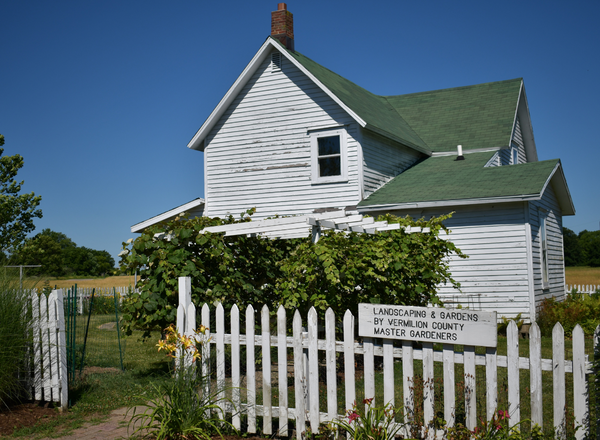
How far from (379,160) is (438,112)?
18.7 ft

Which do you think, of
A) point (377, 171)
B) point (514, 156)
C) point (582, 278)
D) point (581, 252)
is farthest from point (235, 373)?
point (581, 252)

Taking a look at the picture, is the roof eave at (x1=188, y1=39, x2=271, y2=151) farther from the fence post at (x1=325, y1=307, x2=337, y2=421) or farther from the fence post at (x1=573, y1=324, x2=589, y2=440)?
the fence post at (x1=573, y1=324, x2=589, y2=440)

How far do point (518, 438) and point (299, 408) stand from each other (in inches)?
77.8

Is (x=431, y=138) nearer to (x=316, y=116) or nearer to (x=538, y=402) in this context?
(x=316, y=116)

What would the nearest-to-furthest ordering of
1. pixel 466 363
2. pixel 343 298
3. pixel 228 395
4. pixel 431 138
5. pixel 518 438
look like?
pixel 518 438 → pixel 466 363 → pixel 228 395 → pixel 343 298 → pixel 431 138

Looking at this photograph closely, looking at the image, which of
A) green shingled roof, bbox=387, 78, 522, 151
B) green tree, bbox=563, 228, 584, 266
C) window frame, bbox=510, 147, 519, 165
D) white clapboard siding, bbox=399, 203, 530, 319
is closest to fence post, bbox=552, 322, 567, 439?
white clapboard siding, bbox=399, 203, 530, 319

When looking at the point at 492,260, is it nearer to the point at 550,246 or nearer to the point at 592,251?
the point at 550,246

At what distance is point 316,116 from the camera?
15742 millimetres

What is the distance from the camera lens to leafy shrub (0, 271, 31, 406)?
6293 mm

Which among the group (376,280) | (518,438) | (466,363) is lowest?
(518,438)

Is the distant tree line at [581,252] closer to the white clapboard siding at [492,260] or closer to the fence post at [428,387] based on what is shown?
the white clapboard siding at [492,260]

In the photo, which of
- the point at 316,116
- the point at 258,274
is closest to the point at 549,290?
the point at 316,116

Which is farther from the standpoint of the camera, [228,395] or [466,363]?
[228,395]

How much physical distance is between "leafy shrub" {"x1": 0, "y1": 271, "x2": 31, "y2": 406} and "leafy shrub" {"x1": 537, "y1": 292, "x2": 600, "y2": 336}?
1099cm
